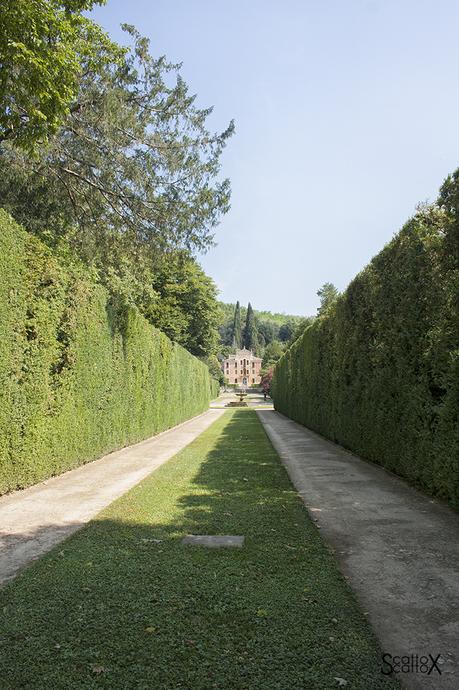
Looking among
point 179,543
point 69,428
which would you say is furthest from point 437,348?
point 69,428

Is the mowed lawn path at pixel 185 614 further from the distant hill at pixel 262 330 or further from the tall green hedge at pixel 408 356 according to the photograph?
the distant hill at pixel 262 330

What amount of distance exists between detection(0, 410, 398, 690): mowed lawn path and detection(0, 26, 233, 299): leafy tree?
9.22 metres

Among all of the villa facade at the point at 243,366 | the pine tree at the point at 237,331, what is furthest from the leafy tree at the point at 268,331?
the villa facade at the point at 243,366

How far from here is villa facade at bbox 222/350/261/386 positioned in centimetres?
12369

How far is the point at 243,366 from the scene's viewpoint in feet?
407

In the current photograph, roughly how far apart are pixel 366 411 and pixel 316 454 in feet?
6.69

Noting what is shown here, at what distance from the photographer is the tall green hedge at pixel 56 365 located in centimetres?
659

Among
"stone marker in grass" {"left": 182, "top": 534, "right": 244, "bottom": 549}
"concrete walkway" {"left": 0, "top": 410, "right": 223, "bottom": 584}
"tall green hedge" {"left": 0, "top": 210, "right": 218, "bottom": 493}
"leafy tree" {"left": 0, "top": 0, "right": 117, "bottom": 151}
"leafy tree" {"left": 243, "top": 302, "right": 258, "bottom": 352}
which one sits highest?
"leafy tree" {"left": 243, "top": 302, "right": 258, "bottom": 352}

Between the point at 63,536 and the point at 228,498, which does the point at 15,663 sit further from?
the point at 228,498

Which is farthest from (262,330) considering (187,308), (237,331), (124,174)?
(124,174)

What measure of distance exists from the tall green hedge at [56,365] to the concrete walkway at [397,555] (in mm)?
4254

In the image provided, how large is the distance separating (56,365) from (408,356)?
602 centimetres

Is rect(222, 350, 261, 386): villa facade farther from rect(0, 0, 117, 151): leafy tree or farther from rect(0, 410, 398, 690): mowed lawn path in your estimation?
rect(0, 410, 398, 690): mowed lawn path

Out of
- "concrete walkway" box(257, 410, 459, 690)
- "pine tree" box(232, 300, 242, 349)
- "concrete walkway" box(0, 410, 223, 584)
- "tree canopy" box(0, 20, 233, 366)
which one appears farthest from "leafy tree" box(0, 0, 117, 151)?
"pine tree" box(232, 300, 242, 349)
